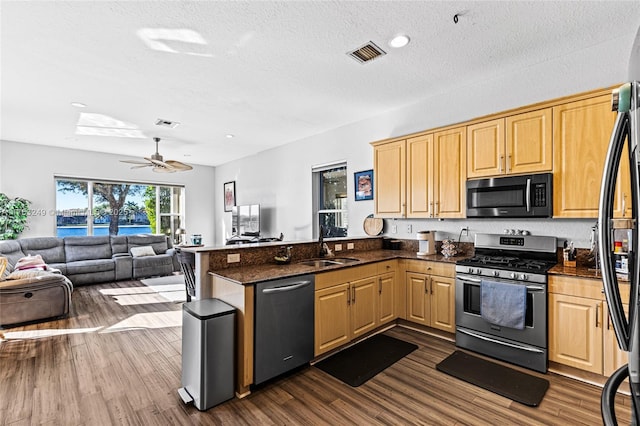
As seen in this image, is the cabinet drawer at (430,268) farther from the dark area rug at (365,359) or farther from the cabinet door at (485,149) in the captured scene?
the cabinet door at (485,149)

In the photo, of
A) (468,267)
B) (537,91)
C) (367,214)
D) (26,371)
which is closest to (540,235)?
(468,267)

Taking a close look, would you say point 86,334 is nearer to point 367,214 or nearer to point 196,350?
point 196,350

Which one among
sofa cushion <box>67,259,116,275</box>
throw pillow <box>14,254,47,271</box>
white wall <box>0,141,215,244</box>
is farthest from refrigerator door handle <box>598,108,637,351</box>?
white wall <box>0,141,215,244</box>

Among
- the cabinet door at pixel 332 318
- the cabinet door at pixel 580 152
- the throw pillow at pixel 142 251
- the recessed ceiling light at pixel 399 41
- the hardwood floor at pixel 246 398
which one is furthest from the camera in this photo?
the throw pillow at pixel 142 251

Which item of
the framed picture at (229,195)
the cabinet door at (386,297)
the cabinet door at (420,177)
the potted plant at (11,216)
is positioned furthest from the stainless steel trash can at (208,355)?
the framed picture at (229,195)

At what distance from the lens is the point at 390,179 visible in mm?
4160

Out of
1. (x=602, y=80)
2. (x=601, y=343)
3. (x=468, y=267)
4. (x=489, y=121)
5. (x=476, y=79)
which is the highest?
(x=476, y=79)

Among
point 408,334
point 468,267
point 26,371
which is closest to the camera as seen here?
point 26,371

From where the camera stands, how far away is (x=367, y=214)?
486 cm

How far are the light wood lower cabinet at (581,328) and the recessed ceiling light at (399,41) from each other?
2.37 m

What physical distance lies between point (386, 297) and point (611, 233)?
2.80m

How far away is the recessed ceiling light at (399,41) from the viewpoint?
2764mm

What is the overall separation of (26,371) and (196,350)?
5.97ft

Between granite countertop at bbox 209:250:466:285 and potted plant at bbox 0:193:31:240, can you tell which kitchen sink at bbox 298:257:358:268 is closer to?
granite countertop at bbox 209:250:466:285
